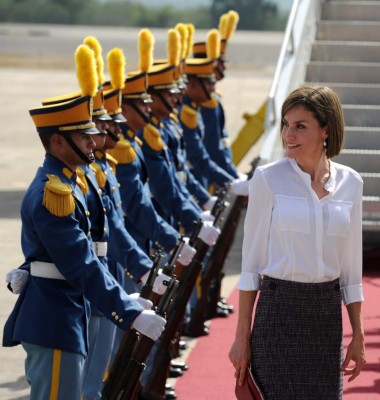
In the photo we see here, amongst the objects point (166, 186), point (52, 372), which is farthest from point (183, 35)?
point (52, 372)

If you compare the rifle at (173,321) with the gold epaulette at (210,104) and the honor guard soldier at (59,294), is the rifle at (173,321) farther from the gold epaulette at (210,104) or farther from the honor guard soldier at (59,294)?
the gold epaulette at (210,104)

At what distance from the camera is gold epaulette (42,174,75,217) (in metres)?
5.41

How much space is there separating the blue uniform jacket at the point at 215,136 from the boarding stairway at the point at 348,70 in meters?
0.30

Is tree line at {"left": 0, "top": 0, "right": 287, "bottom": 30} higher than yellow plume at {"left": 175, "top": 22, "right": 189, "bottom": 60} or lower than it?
lower

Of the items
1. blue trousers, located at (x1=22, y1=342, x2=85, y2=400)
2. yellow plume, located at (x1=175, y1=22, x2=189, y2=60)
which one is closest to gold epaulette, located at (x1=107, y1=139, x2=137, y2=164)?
blue trousers, located at (x1=22, y1=342, x2=85, y2=400)

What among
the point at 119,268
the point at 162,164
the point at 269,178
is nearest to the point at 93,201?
the point at 119,268

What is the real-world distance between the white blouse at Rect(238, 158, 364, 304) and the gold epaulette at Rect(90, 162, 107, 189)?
6.45 ft

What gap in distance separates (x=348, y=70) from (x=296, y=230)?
8.10 metres

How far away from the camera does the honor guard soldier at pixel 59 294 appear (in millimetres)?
5414

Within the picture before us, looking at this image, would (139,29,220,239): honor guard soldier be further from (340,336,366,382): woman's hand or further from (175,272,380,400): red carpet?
(340,336,366,382): woman's hand

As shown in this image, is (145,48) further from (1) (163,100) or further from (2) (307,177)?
(2) (307,177)

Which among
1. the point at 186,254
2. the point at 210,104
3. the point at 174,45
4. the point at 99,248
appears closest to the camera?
the point at 99,248

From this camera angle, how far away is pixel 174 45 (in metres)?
9.09

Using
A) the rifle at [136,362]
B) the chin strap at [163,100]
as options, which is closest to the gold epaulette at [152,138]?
the chin strap at [163,100]
